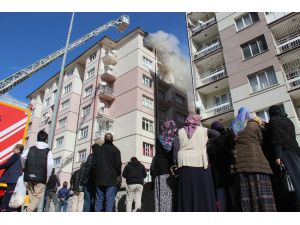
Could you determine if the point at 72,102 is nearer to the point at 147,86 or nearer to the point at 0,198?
the point at 147,86

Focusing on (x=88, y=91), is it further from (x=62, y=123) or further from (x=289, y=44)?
(x=289, y=44)

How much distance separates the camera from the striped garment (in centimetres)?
367

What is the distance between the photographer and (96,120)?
31688mm

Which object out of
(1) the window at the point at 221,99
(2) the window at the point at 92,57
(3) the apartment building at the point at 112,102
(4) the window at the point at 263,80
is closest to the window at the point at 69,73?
(3) the apartment building at the point at 112,102

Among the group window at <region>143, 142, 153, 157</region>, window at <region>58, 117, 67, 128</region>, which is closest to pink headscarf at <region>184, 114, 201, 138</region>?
window at <region>143, 142, 153, 157</region>

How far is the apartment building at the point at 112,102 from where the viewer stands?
29.0m

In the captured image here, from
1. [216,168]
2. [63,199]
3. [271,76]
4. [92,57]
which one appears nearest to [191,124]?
[216,168]

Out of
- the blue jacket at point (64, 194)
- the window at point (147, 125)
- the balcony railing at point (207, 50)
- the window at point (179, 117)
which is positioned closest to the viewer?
the blue jacket at point (64, 194)

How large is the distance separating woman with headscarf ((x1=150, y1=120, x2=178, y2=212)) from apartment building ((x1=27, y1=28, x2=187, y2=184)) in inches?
854

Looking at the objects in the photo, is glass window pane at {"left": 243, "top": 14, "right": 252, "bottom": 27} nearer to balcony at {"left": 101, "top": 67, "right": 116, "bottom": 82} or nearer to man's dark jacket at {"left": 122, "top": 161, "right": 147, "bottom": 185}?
man's dark jacket at {"left": 122, "top": 161, "right": 147, "bottom": 185}

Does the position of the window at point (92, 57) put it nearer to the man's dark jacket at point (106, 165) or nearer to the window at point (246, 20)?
the window at point (246, 20)

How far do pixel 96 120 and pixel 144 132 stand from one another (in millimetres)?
6893

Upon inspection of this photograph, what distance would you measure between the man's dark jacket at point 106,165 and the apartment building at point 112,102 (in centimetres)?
2077

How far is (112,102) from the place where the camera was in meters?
33.0
